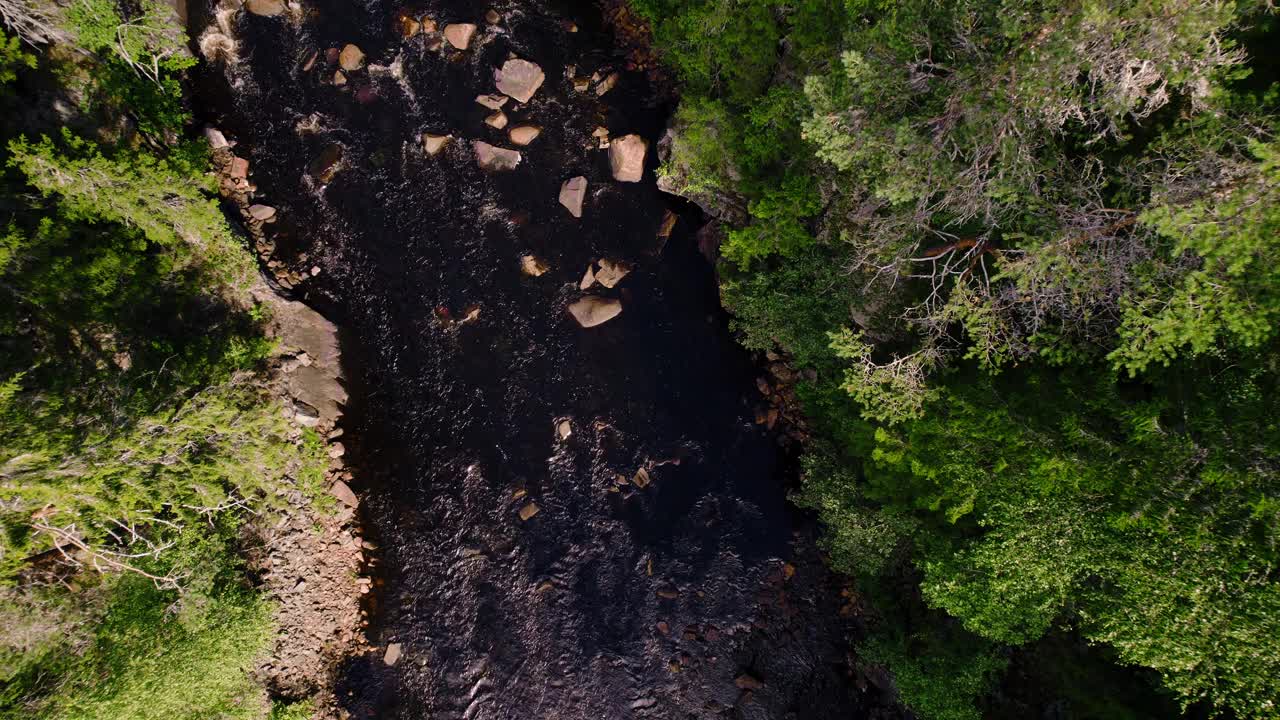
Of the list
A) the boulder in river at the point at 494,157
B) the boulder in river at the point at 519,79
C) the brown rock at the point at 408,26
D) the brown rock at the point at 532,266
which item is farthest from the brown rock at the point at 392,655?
the brown rock at the point at 408,26

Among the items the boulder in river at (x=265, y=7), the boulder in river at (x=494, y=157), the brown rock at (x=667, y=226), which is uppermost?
the boulder in river at (x=265, y=7)

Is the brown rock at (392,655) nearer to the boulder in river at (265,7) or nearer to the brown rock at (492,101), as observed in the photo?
the brown rock at (492,101)

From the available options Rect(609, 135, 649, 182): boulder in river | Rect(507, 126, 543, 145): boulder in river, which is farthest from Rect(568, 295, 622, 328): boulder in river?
Rect(507, 126, 543, 145): boulder in river

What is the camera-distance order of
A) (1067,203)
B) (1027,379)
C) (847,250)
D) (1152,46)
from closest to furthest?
(1152,46) < (1067,203) < (1027,379) < (847,250)

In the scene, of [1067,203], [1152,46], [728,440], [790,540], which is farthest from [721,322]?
[1152,46]

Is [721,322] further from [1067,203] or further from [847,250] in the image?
[1067,203]
